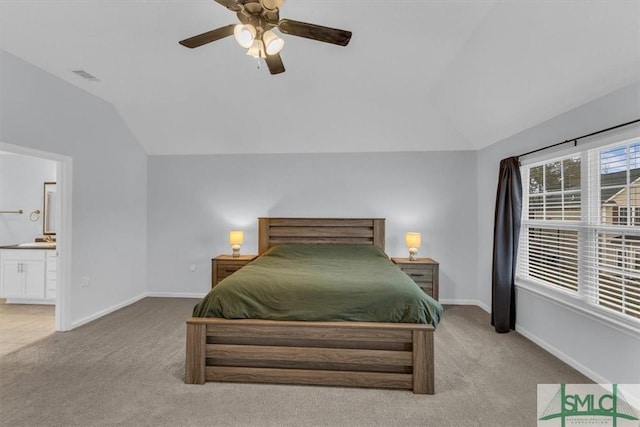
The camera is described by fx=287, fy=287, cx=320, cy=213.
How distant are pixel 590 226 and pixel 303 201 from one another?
10.9 ft

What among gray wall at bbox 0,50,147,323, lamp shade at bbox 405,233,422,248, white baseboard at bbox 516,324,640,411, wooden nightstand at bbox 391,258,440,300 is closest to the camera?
white baseboard at bbox 516,324,640,411

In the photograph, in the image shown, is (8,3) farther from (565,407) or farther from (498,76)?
(565,407)

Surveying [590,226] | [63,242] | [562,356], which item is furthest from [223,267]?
→ [590,226]

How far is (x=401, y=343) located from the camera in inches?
85.7

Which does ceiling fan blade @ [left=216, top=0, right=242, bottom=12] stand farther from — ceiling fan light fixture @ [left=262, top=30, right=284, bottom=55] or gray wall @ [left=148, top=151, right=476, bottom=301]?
gray wall @ [left=148, top=151, right=476, bottom=301]

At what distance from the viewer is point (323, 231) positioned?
4.38 m

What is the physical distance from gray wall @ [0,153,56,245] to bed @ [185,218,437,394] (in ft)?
14.3

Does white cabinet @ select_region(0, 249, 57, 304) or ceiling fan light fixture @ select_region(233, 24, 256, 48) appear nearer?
ceiling fan light fixture @ select_region(233, 24, 256, 48)

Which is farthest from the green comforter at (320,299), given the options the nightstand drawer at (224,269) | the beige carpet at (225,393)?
the nightstand drawer at (224,269)

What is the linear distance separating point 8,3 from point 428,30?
3.22 meters

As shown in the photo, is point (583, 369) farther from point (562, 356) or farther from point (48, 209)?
point (48, 209)

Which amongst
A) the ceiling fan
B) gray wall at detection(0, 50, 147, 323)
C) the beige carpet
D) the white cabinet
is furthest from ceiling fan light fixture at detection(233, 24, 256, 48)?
the white cabinet

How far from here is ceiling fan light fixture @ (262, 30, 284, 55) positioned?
1.76 metres

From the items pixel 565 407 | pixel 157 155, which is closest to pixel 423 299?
pixel 565 407
